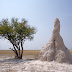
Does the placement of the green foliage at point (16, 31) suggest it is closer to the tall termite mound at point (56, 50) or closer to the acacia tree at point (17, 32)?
the acacia tree at point (17, 32)

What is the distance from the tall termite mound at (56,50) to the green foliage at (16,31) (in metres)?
5.60

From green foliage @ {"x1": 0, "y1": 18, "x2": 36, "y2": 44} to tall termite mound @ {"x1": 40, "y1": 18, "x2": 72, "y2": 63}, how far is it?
5605mm

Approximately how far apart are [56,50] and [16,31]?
7520 millimetres

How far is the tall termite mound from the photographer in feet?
32.3

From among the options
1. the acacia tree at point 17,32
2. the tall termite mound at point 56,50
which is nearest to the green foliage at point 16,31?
the acacia tree at point 17,32

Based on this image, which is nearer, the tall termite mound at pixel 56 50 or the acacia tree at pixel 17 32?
the tall termite mound at pixel 56 50

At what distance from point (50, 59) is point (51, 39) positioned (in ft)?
6.92

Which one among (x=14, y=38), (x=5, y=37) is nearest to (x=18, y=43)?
(x=14, y=38)

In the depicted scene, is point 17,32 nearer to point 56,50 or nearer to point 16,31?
point 16,31

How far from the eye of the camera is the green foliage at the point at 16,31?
51.0 feet

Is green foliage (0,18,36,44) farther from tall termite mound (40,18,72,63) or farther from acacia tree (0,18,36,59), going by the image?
tall termite mound (40,18,72,63)

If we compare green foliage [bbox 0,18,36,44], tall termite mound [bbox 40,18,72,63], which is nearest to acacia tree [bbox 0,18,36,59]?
green foliage [bbox 0,18,36,44]

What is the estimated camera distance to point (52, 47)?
10.7 meters

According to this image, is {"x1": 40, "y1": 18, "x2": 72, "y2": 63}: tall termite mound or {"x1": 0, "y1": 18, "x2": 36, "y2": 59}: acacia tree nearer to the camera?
{"x1": 40, "y1": 18, "x2": 72, "y2": 63}: tall termite mound
